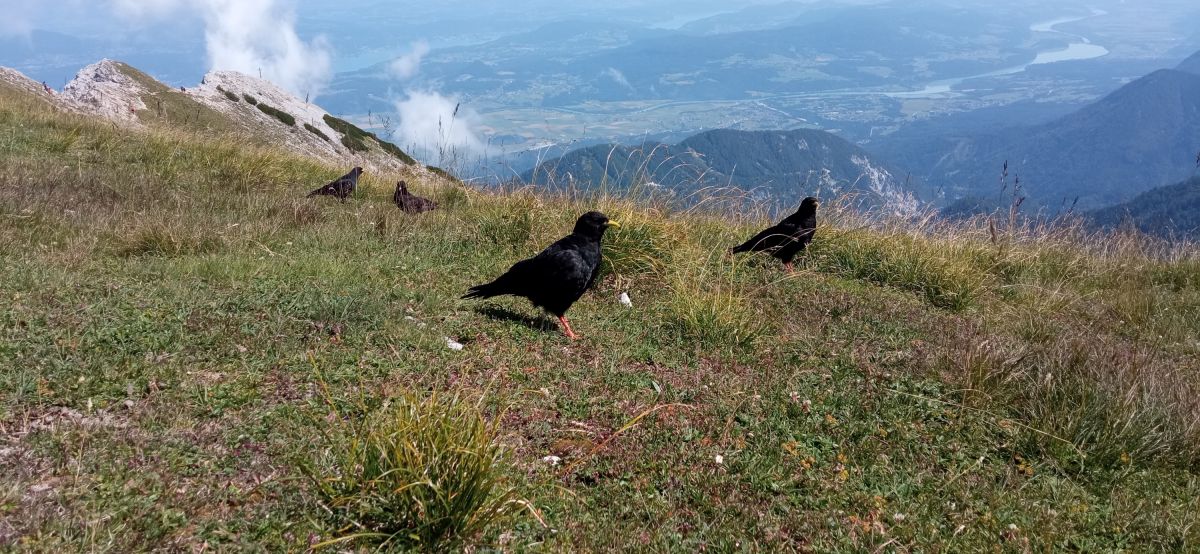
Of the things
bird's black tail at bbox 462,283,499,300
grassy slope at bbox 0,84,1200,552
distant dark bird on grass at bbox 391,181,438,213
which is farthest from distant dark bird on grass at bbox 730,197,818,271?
distant dark bird on grass at bbox 391,181,438,213

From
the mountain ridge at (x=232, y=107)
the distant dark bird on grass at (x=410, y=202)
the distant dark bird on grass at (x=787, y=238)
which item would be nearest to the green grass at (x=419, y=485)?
the distant dark bird on grass at (x=787, y=238)

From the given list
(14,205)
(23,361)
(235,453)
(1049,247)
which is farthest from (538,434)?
(1049,247)

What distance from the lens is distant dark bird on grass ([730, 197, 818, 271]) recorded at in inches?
366

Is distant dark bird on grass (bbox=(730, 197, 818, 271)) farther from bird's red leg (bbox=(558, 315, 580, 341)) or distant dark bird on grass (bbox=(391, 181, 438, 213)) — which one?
distant dark bird on grass (bbox=(391, 181, 438, 213))

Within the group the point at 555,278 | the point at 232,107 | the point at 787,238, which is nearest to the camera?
the point at 555,278

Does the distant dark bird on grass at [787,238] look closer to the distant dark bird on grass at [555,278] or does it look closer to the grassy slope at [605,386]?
the grassy slope at [605,386]

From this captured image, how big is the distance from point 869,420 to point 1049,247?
8196 millimetres

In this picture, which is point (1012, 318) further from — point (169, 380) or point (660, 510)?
point (169, 380)

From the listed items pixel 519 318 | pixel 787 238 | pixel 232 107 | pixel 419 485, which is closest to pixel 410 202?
pixel 519 318

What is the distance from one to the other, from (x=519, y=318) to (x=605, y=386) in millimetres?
1669

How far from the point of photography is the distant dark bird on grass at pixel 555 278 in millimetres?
6223

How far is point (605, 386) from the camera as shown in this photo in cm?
523

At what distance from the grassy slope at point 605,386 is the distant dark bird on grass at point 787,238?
0.33m

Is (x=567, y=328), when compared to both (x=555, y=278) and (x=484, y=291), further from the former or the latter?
(x=484, y=291)
